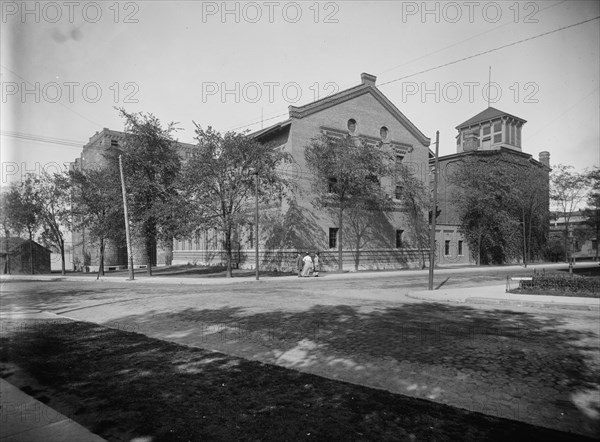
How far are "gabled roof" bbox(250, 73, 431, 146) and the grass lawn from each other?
27658 mm

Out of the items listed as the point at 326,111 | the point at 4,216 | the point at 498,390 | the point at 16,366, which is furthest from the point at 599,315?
the point at 4,216

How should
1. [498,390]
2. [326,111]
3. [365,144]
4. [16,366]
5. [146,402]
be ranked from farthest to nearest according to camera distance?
[326,111], [365,144], [16,366], [498,390], [146,402]

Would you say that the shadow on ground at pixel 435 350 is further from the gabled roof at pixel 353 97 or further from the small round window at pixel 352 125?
the small round window at pixel 352 125

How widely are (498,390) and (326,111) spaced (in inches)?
1233

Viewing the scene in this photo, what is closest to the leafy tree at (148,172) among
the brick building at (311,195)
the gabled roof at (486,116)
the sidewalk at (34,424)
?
the brick building at (311,195)

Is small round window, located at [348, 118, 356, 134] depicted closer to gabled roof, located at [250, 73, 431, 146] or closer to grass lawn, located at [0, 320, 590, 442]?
gabled roof, located at [250, 73, 431, 146]

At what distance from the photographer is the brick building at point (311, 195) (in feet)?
105

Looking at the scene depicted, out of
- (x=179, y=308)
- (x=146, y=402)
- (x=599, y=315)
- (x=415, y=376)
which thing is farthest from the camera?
(x=179, y=308)

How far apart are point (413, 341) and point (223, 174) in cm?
2027

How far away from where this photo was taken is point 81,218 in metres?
33.8

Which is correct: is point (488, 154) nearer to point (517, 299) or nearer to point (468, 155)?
point (468, 155)

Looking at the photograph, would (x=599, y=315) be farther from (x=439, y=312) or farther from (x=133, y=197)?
(x=133, y=197)

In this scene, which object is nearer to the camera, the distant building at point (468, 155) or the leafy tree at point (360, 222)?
the leafy tree at point (360, 222)

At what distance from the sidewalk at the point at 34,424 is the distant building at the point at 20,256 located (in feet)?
129
